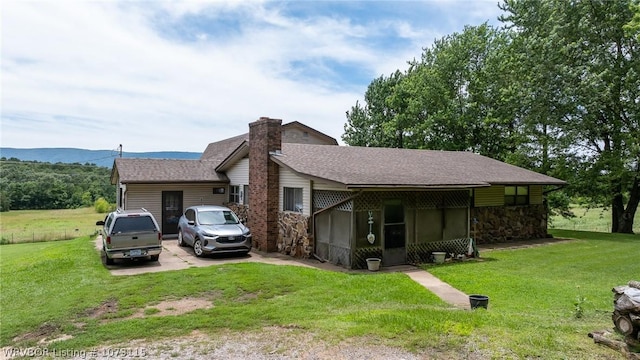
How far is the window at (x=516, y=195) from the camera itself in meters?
18.0

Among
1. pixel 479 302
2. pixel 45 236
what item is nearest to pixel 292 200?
pixel 479 302

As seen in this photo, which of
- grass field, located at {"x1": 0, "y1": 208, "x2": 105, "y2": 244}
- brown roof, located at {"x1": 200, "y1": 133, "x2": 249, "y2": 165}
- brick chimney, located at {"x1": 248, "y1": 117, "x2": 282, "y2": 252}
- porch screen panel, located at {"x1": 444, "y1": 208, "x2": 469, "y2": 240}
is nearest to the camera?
porch screen panel, located at {"x1": 444, "y1": 208, "x2": 469, "y2": 240}

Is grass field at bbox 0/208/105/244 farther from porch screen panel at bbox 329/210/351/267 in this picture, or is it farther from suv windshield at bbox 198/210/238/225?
porch screen panel at bbox 329/210/351/267

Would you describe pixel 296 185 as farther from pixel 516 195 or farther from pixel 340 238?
pixel 516 195

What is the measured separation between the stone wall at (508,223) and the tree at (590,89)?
15.2 ft

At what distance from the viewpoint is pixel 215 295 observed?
8922mm

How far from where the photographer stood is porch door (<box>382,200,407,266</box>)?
12.3 m

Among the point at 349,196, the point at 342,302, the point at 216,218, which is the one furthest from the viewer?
the point at 216,218

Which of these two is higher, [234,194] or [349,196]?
[349,196]

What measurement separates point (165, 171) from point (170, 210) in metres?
1.78

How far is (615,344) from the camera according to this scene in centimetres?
527

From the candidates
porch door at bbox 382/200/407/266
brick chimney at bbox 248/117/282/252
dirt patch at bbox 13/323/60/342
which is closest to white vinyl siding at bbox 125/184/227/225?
brick chimney at bbox 248/117/282/252

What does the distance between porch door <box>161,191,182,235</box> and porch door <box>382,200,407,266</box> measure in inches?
404

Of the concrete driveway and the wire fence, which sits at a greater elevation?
the concrete driveway
